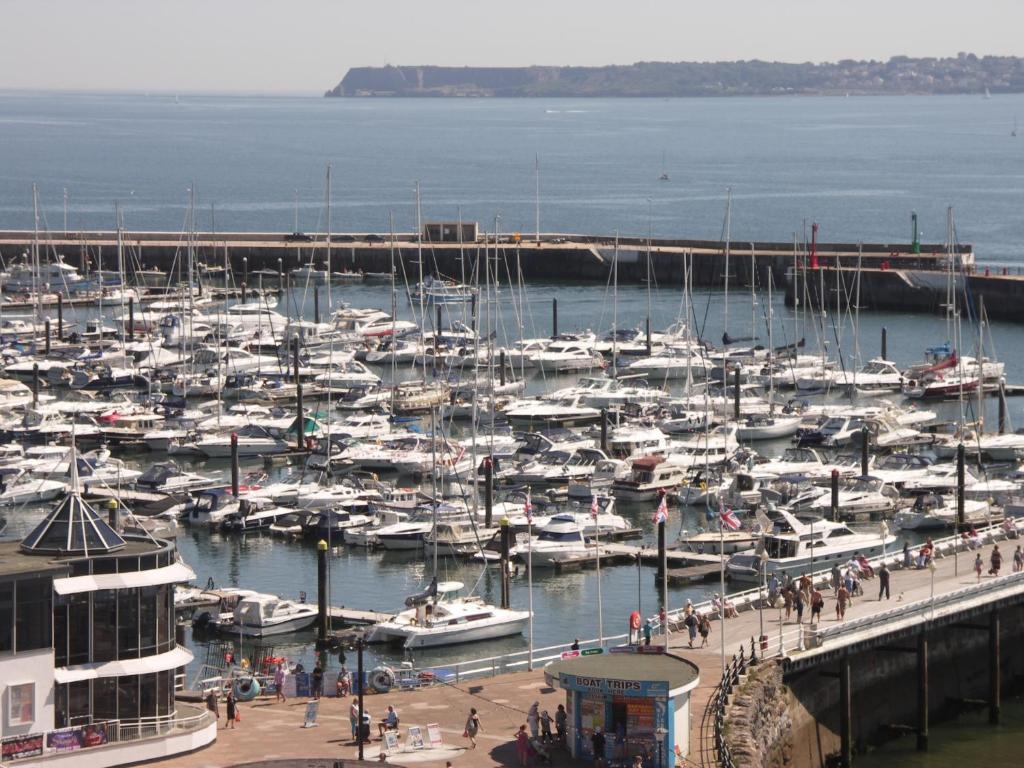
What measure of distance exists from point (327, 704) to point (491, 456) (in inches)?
954

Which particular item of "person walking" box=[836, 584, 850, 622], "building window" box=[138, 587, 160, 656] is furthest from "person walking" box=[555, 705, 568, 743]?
"person walking" box=[836, 584, 850, 622]

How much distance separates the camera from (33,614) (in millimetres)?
28625

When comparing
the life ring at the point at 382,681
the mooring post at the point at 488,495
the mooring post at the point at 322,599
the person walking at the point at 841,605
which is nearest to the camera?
the life ring at the point at 382,681

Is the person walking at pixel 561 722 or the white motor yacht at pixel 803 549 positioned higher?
the person walking at pixel 561 722

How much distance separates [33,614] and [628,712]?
8.93m

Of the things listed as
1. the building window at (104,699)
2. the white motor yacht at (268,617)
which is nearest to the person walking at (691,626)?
the white motor yacht at (268,617)

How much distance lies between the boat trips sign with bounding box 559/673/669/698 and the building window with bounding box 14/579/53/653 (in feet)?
25.7

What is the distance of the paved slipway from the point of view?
30.2 meters

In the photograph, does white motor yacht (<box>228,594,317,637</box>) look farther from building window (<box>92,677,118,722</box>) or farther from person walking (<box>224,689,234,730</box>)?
building window (<box>92,677,118,722</box>)

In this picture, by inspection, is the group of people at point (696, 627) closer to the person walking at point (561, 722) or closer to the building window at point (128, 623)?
the person walking at point (561, 722)

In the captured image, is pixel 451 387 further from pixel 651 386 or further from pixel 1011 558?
pixel 1011 558

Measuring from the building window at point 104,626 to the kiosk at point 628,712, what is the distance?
22.3 feet

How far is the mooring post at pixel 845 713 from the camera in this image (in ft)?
122

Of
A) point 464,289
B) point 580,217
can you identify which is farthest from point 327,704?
point 580,217
